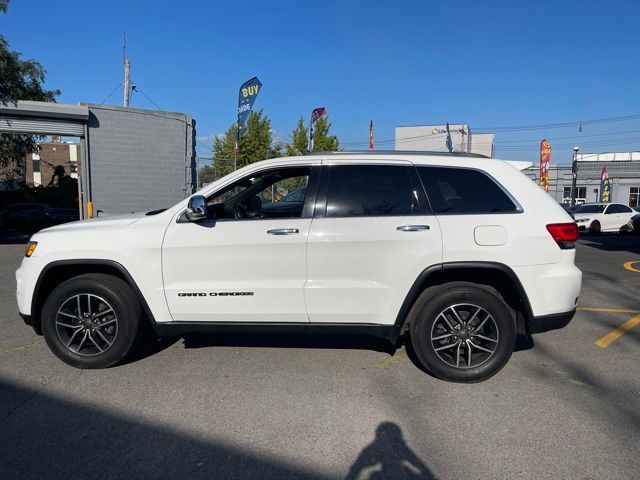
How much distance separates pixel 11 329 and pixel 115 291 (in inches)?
93.2

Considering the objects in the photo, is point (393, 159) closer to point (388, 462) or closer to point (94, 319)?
point (388, 462)

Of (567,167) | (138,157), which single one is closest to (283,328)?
(138,157)

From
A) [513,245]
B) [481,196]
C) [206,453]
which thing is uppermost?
[481,196]

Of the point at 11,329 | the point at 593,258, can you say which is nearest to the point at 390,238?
the point at 11,329

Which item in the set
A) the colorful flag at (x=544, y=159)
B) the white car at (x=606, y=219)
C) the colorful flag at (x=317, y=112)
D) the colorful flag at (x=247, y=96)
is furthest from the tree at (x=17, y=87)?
the colorful flag at (x=544, y=159)

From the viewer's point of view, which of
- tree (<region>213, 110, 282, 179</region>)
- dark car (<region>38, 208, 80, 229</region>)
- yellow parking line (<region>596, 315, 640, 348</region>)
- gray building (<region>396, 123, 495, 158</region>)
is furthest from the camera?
gray building (<region>396, 123, 495, 158</region>)

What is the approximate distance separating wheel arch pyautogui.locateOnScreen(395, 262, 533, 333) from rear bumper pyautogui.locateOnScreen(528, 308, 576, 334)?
0.05 m

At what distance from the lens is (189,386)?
4043mm

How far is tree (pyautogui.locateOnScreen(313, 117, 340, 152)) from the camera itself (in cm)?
3834

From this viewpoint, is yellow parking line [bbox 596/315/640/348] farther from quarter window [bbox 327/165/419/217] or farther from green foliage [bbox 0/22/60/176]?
green foliage [bbox 0/22/60/176]

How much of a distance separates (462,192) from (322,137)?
116ft

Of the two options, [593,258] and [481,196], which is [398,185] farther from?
[593,258]

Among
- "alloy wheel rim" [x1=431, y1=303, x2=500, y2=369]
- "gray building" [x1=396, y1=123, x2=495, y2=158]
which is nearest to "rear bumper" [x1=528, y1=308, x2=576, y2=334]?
"alloy wheel rim" [x1=431, y1=303, x2=500, y2=369]

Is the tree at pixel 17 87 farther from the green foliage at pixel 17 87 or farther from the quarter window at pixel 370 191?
the quarter window at pixel 370 191
